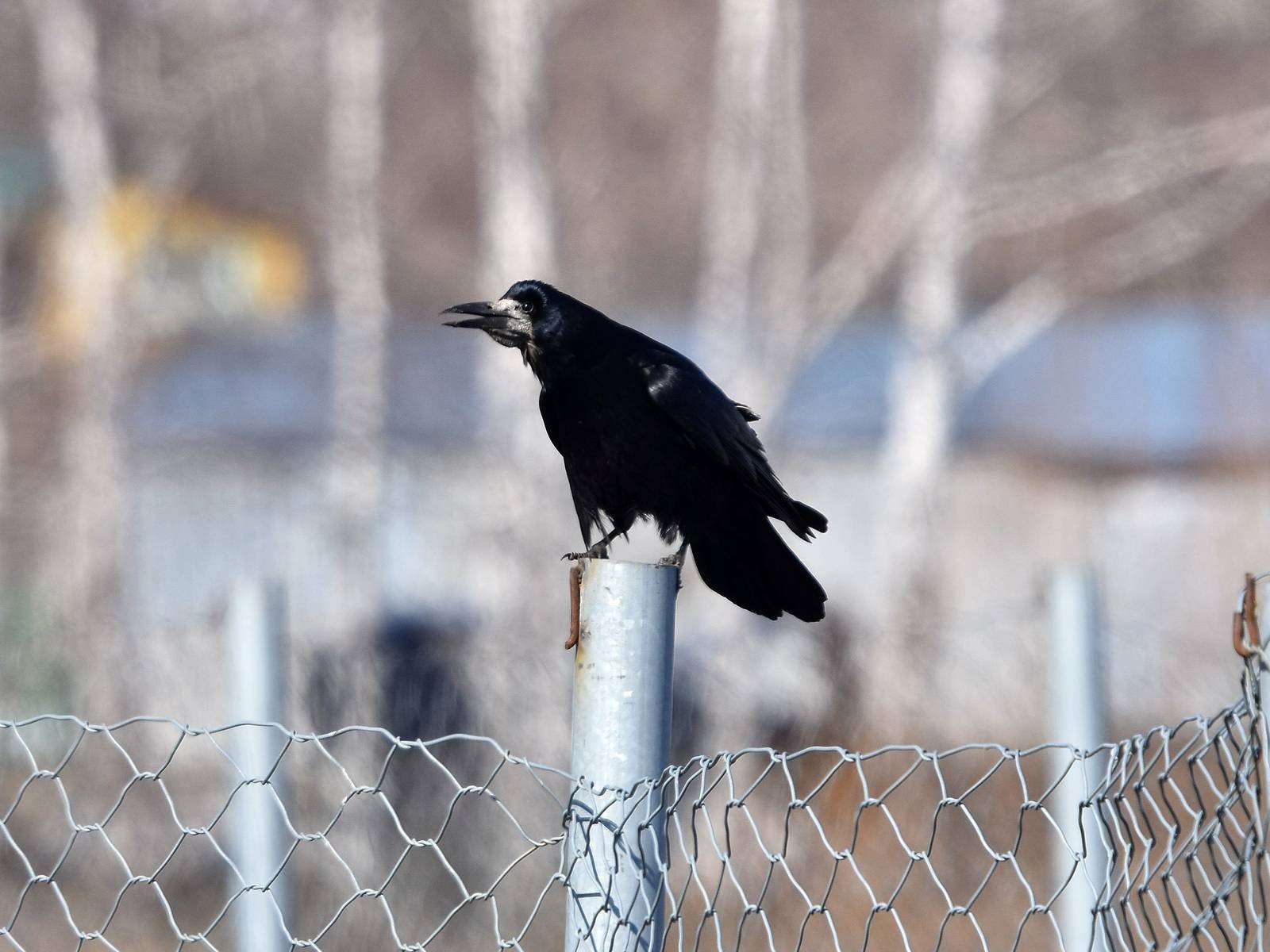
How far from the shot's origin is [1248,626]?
1.85 m

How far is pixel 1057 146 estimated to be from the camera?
9.67 meters

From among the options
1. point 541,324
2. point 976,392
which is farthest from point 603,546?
point 976,392

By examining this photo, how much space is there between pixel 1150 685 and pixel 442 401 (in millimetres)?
5777

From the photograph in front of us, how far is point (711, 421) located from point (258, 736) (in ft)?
3.78

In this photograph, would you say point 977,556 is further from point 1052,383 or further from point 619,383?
point 619,383

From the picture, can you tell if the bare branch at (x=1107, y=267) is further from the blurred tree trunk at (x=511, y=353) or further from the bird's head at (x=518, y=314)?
the bird's head at (x=518, y=314)

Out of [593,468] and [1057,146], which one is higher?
[1057,146]

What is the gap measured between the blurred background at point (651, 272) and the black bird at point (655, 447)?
4.78 m

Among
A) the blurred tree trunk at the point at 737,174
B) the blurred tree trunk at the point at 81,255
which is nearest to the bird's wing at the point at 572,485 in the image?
the blurred tree trunk at the point at 737,174

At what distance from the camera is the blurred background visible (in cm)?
912

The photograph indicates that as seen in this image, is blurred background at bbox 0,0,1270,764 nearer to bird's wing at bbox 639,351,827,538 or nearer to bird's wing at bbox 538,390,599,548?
bird's wing at bbox 538,390,599,548

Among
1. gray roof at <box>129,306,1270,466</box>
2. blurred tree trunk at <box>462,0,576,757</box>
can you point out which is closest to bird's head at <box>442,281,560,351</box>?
blurred tree trunk at <box>462,0,576,757</box>

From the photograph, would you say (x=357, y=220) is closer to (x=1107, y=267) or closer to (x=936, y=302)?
(x=936, y=302)

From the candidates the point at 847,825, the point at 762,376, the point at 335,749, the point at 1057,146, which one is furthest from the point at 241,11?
the point at 847,825
